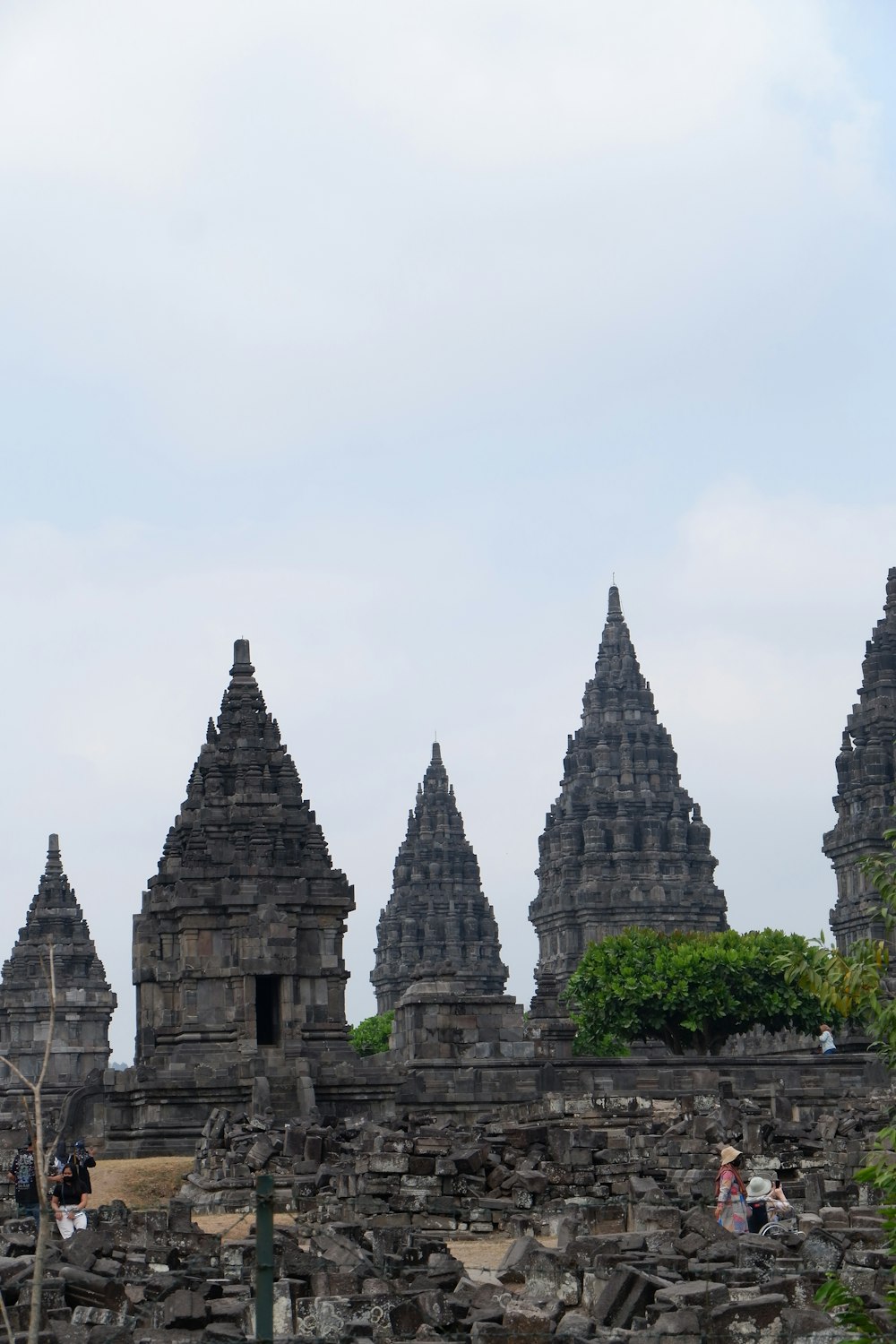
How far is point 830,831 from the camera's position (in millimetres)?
74438

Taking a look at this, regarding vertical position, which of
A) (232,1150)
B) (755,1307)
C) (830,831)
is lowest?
(755,1307)

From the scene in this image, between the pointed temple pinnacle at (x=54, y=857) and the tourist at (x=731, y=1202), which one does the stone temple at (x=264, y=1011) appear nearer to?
the tourist at (x=731, y=1202)

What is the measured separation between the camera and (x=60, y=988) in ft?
269

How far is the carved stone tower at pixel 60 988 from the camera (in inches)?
3209

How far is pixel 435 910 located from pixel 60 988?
63.1ft

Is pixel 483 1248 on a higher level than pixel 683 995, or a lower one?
lower

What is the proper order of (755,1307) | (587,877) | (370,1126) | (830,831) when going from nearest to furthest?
(755,1307)
(370,1126)
(830,831)
(587,877)

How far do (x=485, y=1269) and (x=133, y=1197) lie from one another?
1630 cm

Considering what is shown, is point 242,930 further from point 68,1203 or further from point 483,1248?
point 68,1203

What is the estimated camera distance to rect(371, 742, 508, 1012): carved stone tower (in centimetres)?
9462

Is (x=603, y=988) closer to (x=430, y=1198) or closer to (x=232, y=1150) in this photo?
(x=232, y=1150)

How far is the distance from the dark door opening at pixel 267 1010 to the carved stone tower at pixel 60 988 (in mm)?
34483

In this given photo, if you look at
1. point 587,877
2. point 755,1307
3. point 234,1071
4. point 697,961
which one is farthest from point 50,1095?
point 755,1307

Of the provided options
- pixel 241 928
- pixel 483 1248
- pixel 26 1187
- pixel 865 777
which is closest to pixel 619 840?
pixel 865 777
